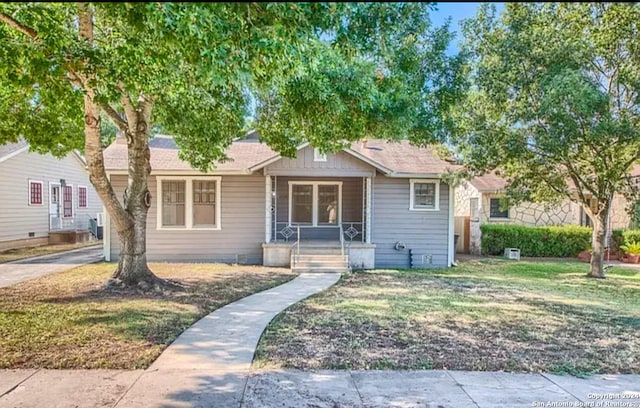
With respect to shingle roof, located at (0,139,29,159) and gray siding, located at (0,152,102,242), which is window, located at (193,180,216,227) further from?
shingle roof, located at (0,139,29,159)

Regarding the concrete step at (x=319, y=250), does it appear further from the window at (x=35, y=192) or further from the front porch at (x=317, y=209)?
the window at (x=35, y=192)

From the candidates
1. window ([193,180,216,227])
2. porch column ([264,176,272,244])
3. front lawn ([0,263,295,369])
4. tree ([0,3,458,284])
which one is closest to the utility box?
porch column ([264,176,272,244])

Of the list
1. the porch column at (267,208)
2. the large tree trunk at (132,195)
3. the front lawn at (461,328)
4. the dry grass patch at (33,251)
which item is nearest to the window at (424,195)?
the front lawn at (461,328)

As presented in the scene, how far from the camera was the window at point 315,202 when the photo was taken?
14.5 m

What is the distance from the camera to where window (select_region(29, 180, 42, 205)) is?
17.0 metres

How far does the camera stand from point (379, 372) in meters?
4.41

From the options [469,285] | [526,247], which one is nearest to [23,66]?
[469,285]

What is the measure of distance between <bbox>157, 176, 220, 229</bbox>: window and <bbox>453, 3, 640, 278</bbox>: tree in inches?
308

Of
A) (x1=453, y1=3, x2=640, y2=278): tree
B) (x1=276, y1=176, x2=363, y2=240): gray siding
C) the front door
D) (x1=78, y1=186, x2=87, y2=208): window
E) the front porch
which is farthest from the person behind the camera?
(x1=78, y1=186, x2=87, y2=208): window

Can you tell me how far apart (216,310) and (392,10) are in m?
5.43

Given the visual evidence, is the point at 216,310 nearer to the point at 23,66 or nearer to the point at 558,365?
the point at 23,66

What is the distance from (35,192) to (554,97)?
19667mm

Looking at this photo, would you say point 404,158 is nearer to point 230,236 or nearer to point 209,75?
point 230,236

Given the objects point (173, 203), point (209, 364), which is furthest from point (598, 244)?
point (173, 203)
